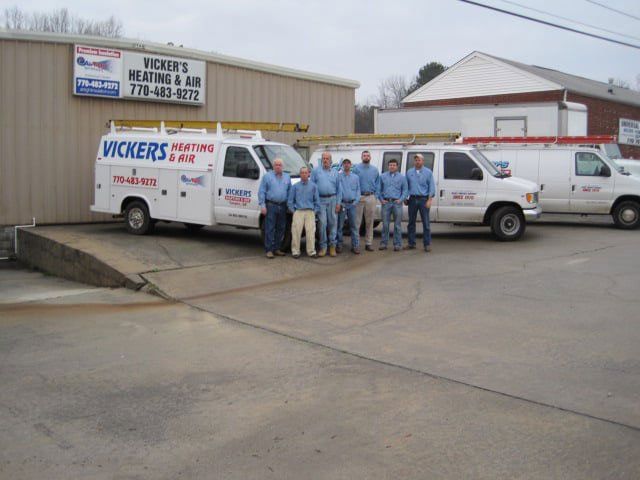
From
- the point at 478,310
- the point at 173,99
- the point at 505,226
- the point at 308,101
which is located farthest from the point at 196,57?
the point at 478,310

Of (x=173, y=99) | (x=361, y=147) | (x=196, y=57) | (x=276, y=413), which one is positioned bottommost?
(x=276, y=413)

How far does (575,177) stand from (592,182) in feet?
1.37

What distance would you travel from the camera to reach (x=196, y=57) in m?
19.2

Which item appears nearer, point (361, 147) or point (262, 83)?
point (361, 147)

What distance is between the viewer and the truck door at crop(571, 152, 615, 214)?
1734 cm

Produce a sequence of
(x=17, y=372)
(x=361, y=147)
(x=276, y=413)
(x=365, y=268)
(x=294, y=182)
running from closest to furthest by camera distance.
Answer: (x=276, y=413)
(x=17, y=372)
(x=365, y=268)
(x=294, y=182)
(x=361, y=147)

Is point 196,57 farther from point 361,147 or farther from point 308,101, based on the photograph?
point 361,147

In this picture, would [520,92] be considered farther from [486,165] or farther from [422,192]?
[422,192]

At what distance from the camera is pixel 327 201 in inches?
505

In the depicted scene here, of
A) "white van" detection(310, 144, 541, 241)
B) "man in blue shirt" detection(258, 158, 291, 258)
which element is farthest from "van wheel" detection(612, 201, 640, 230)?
"man in blue shirt" detection(258, 158, 291, 258)

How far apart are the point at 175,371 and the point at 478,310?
4.09 meters

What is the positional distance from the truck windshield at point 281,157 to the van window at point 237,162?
19cm

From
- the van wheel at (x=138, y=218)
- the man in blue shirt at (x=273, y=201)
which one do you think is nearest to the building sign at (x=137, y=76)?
the van wheel at (x=138, y=218)

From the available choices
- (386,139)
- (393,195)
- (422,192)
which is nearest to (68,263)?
(393,195)
